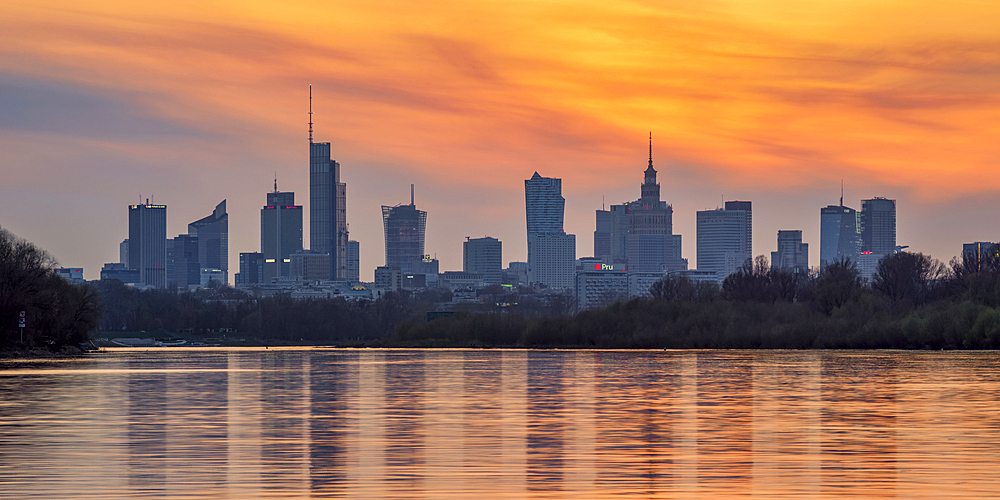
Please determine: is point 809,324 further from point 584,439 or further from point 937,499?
point 937,499

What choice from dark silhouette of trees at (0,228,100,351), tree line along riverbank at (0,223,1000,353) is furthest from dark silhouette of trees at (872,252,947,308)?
dark silhouette of trees at (0,228,100,351)

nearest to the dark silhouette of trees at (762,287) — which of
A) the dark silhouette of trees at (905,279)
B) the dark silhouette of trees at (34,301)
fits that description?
the dark silhouette of trees at (905,279)

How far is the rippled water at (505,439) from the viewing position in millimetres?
20906

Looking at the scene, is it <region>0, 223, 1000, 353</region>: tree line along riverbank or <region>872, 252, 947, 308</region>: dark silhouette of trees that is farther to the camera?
<region>872, 252, 947, 308</region>: dark silhouette of trees

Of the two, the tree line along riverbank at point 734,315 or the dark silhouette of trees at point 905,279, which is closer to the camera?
the tree line along riverbank at point 734,315

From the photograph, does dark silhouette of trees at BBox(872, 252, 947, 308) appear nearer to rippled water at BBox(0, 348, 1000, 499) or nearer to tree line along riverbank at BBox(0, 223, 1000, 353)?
tree line along riverbank at BBox(0, 223, 1000, 353)

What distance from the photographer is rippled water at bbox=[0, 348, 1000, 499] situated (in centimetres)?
2091

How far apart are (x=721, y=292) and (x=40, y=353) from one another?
82.5 m

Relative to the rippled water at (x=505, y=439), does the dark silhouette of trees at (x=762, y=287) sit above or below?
above

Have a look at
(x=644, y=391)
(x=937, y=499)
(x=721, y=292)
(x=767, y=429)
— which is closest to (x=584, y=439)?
(x=767, y=429)

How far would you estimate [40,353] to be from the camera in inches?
4215

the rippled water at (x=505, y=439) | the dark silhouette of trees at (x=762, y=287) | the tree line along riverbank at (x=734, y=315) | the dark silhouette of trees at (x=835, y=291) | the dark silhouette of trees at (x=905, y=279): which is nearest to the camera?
the rippled water at (x=505, y=439)

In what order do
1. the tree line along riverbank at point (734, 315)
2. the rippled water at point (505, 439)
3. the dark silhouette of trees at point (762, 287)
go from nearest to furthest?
the rippled water at point (505, 439)
the tree line along riverbank at point (734, 315)
the dark silhouette of trees at point (762, 287)

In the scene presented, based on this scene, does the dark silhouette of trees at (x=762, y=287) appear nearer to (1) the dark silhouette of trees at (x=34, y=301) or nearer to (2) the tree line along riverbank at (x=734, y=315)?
(2) the tree line along riverbank at (x=734, y=315)
